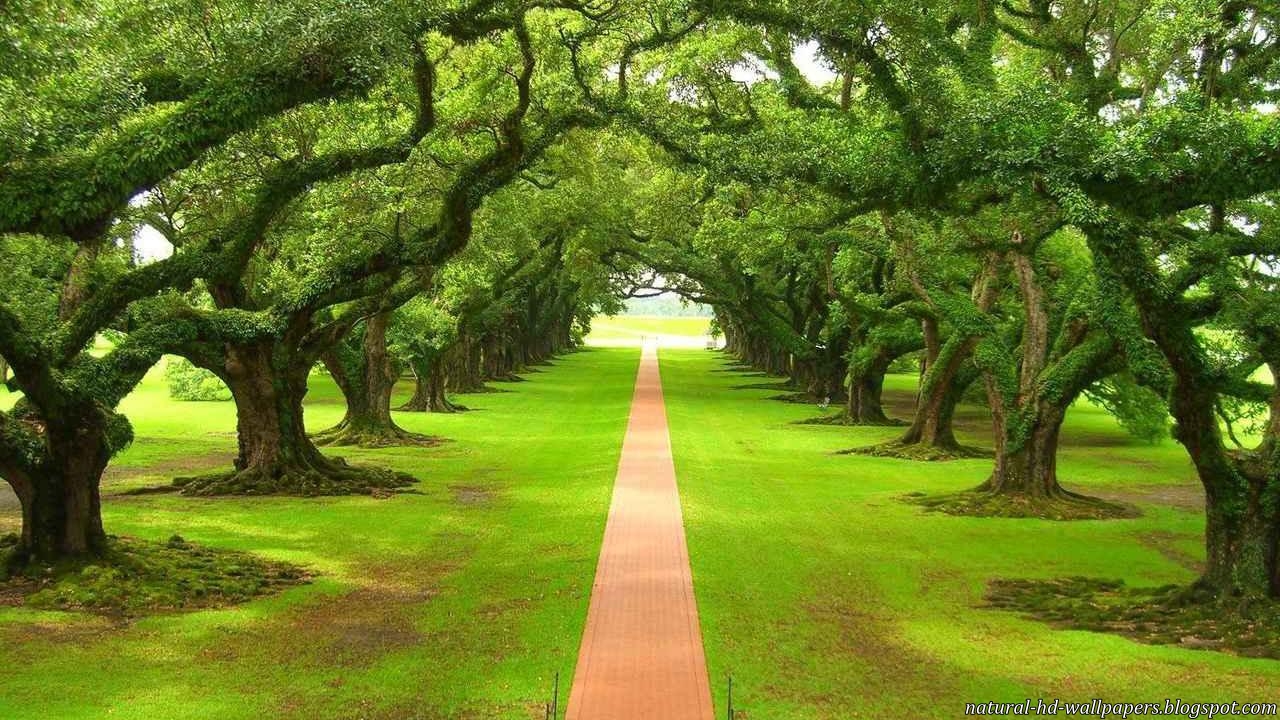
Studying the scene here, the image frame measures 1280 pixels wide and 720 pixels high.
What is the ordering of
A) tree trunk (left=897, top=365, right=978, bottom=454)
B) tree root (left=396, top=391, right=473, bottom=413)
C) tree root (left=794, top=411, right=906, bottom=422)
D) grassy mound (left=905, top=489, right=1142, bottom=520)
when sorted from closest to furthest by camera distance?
grassy mound (left=905, top=489, right=1142, bottom=520) → tree trunk (left=897, top=365, right=978, bottom=454) → tree root (left=794, top=411, right=906, bottom=422) → tree root (left=396, top=391, right=473, bottom=413)

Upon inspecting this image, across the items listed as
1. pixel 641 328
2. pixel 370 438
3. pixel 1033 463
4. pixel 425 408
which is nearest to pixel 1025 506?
pixel 1033 463

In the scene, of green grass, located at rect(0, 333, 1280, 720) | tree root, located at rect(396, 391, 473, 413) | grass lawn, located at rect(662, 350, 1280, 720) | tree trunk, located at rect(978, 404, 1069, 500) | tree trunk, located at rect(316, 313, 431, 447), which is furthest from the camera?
tree root, located at rect(396, 391, 473, 413)

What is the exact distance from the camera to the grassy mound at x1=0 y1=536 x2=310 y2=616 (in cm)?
1081

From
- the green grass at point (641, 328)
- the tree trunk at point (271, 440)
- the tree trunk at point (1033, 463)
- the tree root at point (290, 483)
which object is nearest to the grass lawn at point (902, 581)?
the tree trunk at point (1033, 463)

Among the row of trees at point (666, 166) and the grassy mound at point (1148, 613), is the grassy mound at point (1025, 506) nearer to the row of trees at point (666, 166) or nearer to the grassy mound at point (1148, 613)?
the row of trees at point (666, 166)

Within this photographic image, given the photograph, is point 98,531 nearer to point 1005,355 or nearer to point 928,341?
point 1005,355

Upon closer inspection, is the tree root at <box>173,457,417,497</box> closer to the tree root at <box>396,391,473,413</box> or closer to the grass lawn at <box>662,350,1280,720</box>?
the grass lawn at <box>662,350,1280,720</box>

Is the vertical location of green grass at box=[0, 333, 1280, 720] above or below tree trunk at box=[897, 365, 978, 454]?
below

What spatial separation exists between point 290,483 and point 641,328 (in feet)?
519

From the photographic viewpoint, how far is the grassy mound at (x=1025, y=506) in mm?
17922

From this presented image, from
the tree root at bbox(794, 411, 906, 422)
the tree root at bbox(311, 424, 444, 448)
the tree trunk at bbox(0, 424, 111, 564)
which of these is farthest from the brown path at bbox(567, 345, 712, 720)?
the tree root at bbox(794, 411, 906, 422)

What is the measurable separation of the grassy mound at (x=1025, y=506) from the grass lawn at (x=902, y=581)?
1.42 feet

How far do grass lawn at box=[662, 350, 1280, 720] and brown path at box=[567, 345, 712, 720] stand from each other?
0.27 meters

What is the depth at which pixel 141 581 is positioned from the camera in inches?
450
